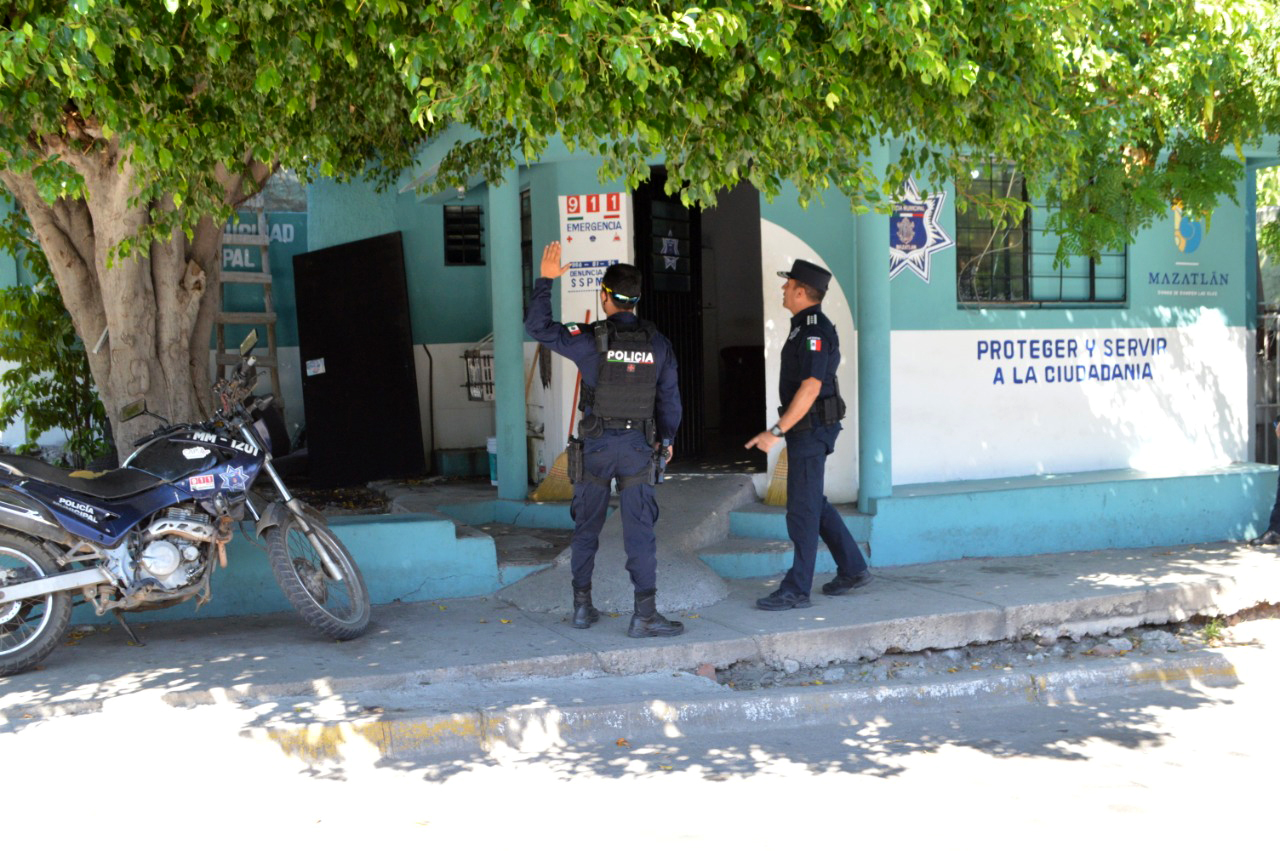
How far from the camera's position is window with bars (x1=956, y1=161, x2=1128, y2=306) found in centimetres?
867

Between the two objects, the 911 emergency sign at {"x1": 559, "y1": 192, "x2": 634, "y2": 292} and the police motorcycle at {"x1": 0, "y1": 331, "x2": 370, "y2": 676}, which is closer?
the police motorcycle at {"x1": 0, "y1": 331, "x2": 370, "y2": 676}

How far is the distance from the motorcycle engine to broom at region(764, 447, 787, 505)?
12.8ft

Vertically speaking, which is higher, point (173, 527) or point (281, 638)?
point (173, 527)

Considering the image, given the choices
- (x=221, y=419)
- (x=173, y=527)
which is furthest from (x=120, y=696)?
(x=221, y=419)

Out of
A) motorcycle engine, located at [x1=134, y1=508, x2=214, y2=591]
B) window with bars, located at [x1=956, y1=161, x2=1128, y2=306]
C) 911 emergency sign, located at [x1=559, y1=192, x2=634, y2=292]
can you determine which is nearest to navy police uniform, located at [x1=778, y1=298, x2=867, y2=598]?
911 emergency sign, located at [x1=559, y1=192, x2=634, y2=292]

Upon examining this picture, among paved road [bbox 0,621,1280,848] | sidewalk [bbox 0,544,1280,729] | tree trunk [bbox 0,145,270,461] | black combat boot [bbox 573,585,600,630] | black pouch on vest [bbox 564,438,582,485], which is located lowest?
paved road [bbox 0,621,1280,848]

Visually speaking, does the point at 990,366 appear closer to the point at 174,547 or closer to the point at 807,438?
the point at 807,438

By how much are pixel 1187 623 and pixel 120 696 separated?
5933mm

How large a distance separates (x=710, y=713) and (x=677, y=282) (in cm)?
492

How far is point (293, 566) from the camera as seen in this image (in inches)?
229

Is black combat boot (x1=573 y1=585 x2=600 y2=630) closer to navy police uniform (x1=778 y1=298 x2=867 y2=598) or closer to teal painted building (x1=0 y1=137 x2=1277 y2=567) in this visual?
navy police uniform (x1=778 y1=298 x2=867 y2=598)

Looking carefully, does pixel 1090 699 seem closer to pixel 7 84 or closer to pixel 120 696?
pixel 120 696

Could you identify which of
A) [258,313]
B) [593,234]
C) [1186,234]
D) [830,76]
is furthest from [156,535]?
[1186,234]

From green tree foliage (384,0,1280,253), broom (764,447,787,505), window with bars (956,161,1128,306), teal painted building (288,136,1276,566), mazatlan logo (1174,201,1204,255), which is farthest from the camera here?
mazatlan logo (1174,201,1204,255)
